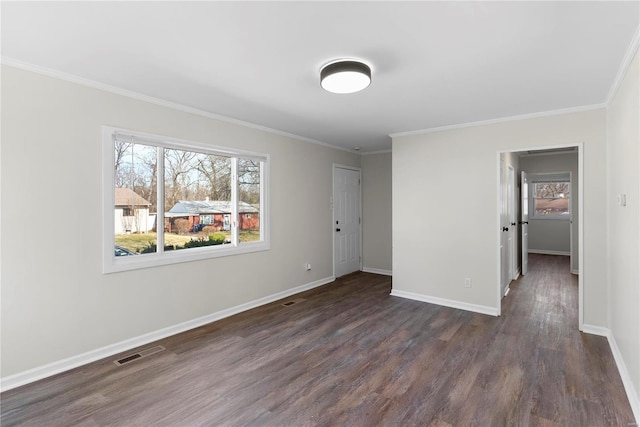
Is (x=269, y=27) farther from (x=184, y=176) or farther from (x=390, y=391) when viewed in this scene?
(x=390, y=391)

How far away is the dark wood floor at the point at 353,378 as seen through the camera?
203 cm

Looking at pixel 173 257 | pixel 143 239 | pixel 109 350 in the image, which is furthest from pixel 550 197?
pixel 109 350

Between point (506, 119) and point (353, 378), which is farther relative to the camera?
point (506, 119)

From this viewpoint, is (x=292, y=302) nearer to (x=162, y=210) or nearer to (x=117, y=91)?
(x=162, y=210)

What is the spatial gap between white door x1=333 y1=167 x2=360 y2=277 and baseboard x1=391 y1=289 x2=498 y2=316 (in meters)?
1.35

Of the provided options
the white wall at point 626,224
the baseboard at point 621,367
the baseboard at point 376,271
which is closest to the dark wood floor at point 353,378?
the baseboard at point 621,367

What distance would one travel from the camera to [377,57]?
7.30ft

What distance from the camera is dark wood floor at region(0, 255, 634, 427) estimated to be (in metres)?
2.03

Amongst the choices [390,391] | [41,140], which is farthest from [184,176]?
[390,391]

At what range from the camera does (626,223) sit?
237cm

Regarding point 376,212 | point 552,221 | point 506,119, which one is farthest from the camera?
point 552,221

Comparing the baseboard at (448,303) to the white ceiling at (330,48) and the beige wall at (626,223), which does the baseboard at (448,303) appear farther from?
the white ceiling at (330,48)

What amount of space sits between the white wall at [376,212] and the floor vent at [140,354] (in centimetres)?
411

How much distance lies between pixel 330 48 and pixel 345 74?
219mm
